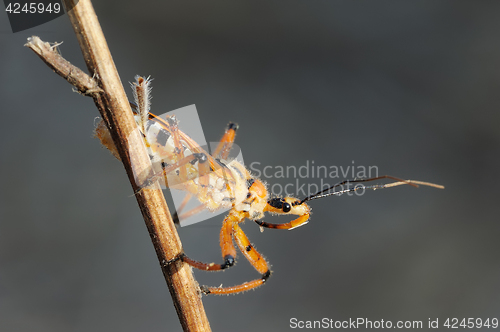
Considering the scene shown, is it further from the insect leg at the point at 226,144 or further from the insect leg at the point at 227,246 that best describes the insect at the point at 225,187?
the insect leg at the point at 226,144

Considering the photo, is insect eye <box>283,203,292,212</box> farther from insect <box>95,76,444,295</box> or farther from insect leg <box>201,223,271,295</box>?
insect leg <box>201,223,271,295</box>

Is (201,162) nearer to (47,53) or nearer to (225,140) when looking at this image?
(225,140)

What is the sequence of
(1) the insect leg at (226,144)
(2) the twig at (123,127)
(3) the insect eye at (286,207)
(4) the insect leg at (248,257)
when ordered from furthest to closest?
1. (1) the insect leg at (226,144)
2. (3) the insect eye at (286,207)
3. (4) the insect leg at (248,257)
4. (2) the twig at (123,127)

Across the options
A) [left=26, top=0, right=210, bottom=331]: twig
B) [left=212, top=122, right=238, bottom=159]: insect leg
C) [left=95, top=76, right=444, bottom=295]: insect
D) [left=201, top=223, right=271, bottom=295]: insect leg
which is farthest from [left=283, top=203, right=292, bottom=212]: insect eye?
[left=26, top=0, right=210, bottom=331]: twig

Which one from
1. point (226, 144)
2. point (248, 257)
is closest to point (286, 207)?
point (248, 257)

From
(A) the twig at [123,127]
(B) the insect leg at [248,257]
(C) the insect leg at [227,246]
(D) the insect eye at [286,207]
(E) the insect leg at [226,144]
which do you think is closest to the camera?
(A) the twig at [123,127]

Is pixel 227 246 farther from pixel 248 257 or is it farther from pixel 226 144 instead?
pixel 226 144

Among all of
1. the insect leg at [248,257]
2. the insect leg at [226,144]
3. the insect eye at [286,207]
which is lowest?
the insect leg at [248,257]

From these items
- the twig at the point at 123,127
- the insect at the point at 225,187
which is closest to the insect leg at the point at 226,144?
the insect at the point at 225,187
